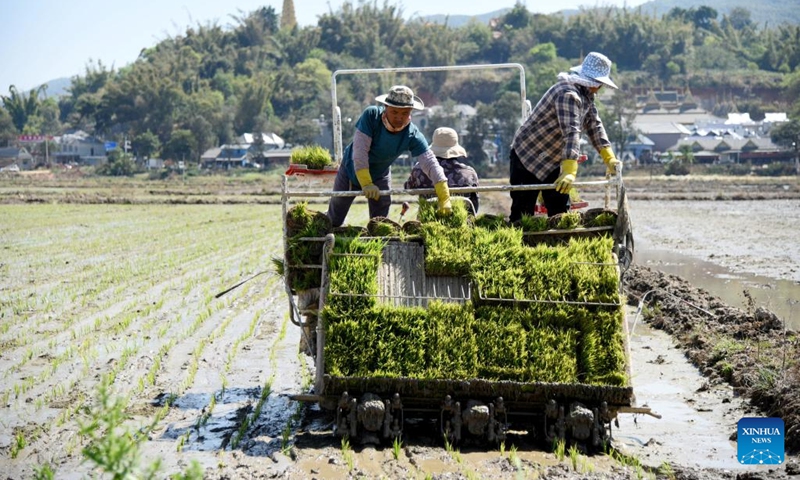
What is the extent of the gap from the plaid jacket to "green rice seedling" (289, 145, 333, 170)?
1.56 meters

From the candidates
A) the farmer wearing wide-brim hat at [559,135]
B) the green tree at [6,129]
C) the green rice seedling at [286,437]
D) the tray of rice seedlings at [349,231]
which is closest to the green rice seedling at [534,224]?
the farmer wearing wide-brim hat at [559,135]

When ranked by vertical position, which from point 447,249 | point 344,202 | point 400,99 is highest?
point 400,99

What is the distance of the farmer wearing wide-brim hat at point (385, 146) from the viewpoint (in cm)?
711

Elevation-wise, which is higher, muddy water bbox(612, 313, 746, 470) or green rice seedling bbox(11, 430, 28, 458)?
green rice seedling bbox(11, 430, 28, 458)

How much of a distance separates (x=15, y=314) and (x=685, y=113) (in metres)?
112

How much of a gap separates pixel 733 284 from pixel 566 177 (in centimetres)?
900

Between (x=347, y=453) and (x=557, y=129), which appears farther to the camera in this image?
(x=557, y=129)

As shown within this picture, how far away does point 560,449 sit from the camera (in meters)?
6.11

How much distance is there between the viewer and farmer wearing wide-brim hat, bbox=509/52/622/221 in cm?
716

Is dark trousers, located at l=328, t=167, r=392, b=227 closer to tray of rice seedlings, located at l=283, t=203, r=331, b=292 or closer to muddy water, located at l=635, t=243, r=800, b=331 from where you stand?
tray of rice seedlings, located at l=283, t=203, r=331, b=292

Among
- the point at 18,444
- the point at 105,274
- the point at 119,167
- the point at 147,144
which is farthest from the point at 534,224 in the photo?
the point at 147,144

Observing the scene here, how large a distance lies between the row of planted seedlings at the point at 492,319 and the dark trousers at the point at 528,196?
781 mm

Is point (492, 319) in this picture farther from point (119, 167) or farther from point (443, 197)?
point (119, 167)
